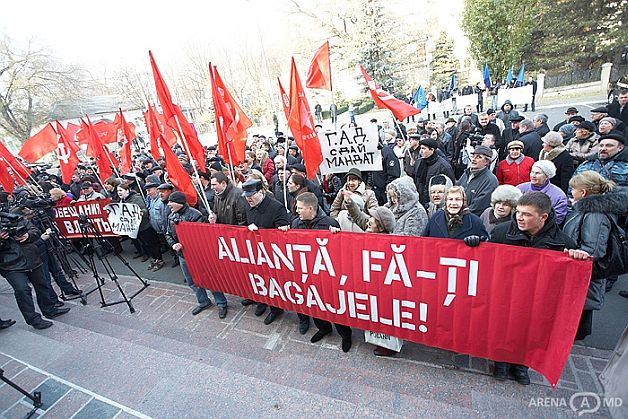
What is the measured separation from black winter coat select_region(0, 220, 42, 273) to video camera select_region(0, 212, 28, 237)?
11cm

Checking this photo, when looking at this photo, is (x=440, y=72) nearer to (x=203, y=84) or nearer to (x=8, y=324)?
(x=203, y=84)

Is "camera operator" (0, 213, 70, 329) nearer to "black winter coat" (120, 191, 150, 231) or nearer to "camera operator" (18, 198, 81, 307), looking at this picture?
"camera operator" (18, 198, 81, 307)

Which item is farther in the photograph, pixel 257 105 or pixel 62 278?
pixel 257 105

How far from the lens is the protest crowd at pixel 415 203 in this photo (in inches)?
114

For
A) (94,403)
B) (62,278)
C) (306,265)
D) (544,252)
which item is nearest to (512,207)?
(544,252)

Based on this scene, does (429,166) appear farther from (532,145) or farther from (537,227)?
(537,227)

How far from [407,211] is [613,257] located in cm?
178

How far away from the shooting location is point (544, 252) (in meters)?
2.40

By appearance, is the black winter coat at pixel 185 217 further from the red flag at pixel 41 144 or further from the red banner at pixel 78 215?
the red flag at pixel 41 144

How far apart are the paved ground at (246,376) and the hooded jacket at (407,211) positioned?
1.25 metres

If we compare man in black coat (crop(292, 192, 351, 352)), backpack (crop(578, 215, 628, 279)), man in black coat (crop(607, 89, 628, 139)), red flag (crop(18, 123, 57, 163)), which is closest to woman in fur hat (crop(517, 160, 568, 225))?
backpack (crop(578, 215, 628, 279))

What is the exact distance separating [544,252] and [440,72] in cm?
3522

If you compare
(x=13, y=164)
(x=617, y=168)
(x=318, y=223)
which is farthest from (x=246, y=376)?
(x=13, y=164)

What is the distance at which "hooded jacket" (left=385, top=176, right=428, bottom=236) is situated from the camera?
3.46 metres
